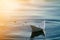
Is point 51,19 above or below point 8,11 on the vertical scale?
below

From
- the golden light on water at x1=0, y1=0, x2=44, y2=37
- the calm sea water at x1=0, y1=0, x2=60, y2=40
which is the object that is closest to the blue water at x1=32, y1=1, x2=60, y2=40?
the calm sea water at x1=0, y1=0, x2=60, y2=40

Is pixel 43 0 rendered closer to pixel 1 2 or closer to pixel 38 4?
pixel 38 4

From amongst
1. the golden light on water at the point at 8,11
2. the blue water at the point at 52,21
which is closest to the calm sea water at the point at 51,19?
the blue water at the point at 52,21

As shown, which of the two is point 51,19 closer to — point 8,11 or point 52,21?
point 52,21

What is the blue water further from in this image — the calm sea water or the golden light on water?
the golden light on water

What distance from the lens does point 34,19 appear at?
1.61 meters

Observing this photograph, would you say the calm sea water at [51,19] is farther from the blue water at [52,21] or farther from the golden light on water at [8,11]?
the golden light on water at [8,11]

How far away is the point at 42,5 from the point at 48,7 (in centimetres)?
7

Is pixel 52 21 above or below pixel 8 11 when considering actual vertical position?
below

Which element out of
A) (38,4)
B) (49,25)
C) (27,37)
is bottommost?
(27,37)

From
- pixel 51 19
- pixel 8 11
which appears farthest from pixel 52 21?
pixel 8 11

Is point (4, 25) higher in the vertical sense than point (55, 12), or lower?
lower

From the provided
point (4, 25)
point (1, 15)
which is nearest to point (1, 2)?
point (1, 15)

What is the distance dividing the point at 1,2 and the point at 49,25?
61 cm
